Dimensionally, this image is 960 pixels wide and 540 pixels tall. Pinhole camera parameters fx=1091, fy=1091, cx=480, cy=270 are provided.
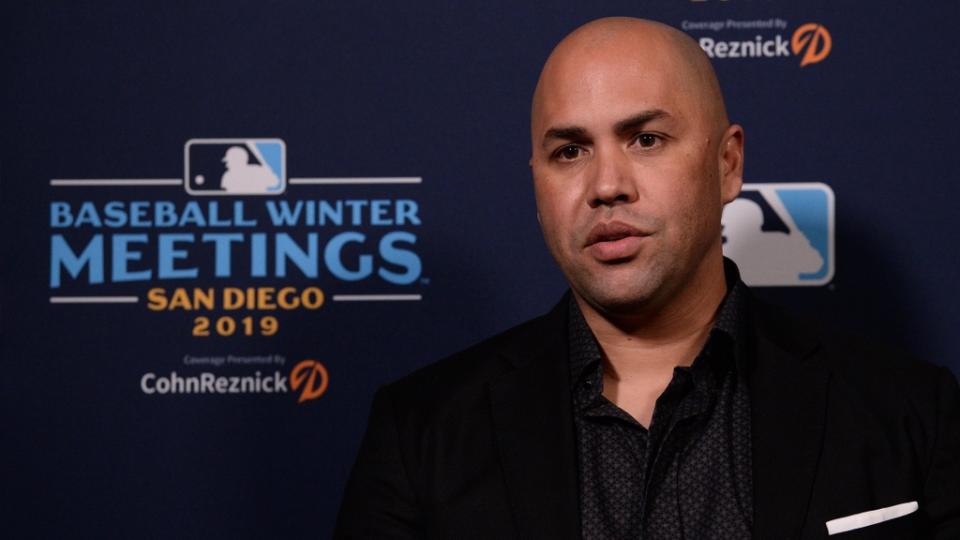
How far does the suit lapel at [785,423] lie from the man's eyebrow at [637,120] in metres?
0.30

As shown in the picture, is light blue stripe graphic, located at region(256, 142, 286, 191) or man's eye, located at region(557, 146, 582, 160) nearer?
man's eye, located at region(557, 146, 582, 160)

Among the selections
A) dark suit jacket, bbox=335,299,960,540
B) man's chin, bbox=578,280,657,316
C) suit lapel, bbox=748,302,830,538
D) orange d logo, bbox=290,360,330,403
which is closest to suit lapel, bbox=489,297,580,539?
dark suit jacket, bbox=335,299,960,540

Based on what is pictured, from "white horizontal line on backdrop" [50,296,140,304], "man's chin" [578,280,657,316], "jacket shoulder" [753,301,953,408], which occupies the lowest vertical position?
"jacket shoulder" [753,301,953,408]

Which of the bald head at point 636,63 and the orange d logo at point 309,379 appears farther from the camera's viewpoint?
the orange d logo at point 309,379

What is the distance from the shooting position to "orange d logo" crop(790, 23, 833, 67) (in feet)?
5.99

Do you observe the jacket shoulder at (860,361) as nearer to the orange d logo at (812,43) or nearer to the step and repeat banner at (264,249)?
the step and repeat banner at (264,249)

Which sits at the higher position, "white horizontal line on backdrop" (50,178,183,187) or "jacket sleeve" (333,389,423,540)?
"white horizontal line on backdrop" (50,178,183,187)

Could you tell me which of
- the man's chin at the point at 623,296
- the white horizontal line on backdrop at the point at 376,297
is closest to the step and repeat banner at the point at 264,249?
the white horizontal line on backdrop at the point at 376,297

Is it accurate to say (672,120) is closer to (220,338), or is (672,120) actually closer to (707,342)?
(707,342)

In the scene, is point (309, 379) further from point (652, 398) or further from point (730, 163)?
point (730, 163)

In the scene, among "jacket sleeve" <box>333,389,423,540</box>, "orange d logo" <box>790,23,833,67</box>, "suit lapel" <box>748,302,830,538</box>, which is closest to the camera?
"suit lapel" <box>748,302,830,538</box>

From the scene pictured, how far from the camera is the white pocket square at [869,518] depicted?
1.23m

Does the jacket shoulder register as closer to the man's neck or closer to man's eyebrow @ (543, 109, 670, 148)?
the man's neck

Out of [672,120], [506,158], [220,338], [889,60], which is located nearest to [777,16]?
[889,60]
